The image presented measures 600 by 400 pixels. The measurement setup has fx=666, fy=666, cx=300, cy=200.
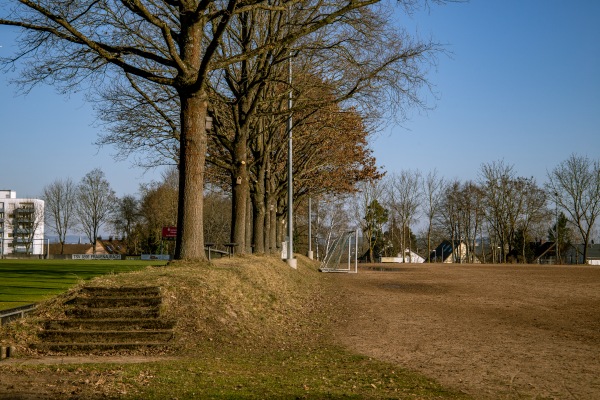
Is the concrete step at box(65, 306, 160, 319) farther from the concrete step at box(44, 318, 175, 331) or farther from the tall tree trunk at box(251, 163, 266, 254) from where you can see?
the tall tree trunk at box(251, 163, 266, 254)

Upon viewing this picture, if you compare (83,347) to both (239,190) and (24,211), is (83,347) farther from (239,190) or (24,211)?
(24,211)

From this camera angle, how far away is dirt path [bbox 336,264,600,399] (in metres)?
8.66

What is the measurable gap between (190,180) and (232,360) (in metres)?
6.23

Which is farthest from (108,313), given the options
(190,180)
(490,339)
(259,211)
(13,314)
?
(259,211)

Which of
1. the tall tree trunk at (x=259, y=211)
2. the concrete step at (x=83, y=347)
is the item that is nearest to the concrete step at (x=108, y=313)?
the concrete step at (x=83, y=347)

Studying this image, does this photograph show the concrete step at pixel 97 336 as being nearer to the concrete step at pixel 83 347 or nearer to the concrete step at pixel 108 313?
the concrete step at pixel 83 347

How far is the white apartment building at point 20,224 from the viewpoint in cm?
11756

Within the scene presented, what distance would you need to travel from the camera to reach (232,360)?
31.9ft

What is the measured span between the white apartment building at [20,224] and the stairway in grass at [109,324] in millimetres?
107502

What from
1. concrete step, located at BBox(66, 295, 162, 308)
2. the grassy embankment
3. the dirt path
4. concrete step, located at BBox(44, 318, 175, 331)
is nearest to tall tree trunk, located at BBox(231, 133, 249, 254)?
the dirt path

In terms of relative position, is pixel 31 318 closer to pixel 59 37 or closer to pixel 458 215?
pixel 59 37

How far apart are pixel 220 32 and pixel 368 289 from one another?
14836 mm

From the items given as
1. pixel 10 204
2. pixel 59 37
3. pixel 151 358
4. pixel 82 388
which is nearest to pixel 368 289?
pixel 59 37

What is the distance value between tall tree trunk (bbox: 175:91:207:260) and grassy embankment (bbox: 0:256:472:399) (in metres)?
0.67
